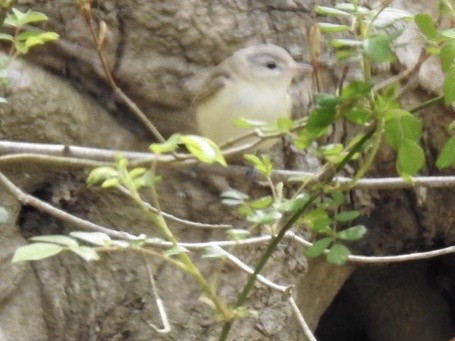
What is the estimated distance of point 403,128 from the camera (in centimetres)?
100

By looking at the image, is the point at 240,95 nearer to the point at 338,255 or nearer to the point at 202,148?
the point at 338,255

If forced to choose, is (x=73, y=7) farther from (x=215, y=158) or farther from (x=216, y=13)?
(x=215, y=158)

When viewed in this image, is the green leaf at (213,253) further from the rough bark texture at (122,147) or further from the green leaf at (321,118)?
the rough bark texture at (122,147)

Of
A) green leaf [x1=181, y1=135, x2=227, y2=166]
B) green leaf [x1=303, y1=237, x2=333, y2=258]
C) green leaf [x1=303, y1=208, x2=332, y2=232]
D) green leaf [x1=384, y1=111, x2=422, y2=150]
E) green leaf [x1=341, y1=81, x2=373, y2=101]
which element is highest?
green leaf [x1=341, y1=81, x2=373, y2=101]

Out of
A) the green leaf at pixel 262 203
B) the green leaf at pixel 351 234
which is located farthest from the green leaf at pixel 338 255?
the green leaf at pixel 262 203

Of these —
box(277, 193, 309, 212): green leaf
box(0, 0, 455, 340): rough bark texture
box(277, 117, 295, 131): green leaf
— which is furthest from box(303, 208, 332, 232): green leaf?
box(0, 0, 455, 340): rough bark texture

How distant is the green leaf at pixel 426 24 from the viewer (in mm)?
1012

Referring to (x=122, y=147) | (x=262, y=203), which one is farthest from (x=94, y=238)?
(x=122, y=147)

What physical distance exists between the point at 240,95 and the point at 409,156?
4.99 ft

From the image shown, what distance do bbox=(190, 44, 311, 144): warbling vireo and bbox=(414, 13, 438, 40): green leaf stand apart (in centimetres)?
139

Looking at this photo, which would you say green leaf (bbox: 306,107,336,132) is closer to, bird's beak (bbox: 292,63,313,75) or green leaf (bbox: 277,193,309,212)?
green leaf (bbox: 277,193,309,212)

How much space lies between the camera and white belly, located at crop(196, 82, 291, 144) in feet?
8.02

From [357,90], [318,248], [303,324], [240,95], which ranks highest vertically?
[357,90]

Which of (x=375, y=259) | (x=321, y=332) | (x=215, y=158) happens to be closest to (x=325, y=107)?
(x=215, y=158)
